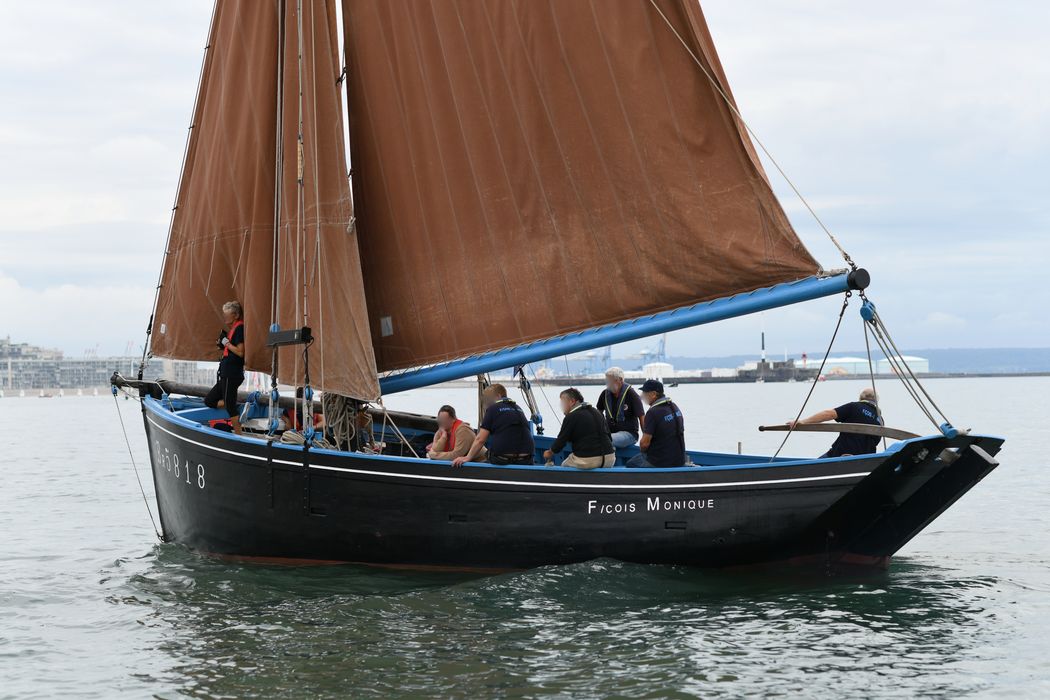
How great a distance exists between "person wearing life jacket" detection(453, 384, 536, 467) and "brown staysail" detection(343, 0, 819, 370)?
37.7 inches

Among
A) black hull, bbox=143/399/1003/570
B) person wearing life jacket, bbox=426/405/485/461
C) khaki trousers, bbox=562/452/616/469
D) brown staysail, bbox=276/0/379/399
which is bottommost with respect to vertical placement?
black hull, bbox=143/399/1003/570

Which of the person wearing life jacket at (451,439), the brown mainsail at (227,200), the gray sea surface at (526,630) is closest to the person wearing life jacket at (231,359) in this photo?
the brown mainsail at (227,200)

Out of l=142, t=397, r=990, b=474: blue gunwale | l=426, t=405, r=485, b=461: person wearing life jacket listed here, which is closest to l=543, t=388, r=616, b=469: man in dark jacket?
l=142, t=397, r=990, b=474: blue gunwale

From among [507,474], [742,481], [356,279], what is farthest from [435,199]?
[742,481]

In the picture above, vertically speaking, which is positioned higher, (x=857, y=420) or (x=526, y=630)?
(x=857, y=420)

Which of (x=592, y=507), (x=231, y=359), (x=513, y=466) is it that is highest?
(x=231, y=359)

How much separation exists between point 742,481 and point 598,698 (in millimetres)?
3783

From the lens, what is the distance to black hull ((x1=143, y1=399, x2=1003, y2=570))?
1152cm

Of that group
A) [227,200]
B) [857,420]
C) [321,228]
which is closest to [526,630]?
[857,420]

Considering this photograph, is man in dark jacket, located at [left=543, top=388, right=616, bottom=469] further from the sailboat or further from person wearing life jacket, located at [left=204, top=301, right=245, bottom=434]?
person wearing life jacket, located at [left=204, top=301, right=245, bottom=434]

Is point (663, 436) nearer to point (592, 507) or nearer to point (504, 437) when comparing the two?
point (592, 507)

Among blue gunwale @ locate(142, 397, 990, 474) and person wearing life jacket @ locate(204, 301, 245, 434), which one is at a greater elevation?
person wearing life jacket @ locate(204, 301, 245, 434)

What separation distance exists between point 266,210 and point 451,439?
3.89m

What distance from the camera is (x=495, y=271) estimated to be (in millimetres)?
12852
